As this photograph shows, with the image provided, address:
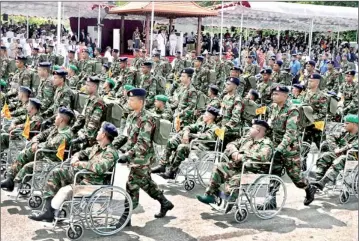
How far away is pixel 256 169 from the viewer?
629 cm

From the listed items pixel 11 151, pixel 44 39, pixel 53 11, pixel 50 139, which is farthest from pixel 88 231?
pixel 44 39

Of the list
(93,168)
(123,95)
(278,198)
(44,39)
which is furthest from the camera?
(44,39)

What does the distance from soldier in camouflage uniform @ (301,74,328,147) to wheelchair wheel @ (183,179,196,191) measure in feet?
7.80

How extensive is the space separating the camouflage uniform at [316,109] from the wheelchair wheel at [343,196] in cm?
173

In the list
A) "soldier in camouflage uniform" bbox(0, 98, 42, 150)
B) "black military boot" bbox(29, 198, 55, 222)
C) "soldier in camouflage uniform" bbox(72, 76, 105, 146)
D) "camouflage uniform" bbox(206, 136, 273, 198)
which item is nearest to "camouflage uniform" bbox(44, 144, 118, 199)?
"black military boot" bbox(29, 198, 55, 222)

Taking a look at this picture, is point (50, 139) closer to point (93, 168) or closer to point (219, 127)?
point (93, 168)

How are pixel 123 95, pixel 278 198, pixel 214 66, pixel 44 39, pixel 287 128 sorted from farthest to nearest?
pixel 44 39 → pixel 214 66 → pixel 123 95 → pixel 278 198 → pixel 287 128

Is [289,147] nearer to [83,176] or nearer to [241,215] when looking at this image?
[241,215]

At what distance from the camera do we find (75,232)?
5.39 m

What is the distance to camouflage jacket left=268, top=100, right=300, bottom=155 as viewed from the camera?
667 cm

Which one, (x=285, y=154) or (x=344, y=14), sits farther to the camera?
(x=344, y=14)

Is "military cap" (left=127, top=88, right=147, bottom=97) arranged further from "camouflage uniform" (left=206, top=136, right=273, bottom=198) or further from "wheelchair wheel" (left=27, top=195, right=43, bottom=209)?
"wheelchair wheel" (left=27, top=195, right=43, bottom=209)

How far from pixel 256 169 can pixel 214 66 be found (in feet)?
33.0

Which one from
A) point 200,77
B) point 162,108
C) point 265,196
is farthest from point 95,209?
point 200,77
